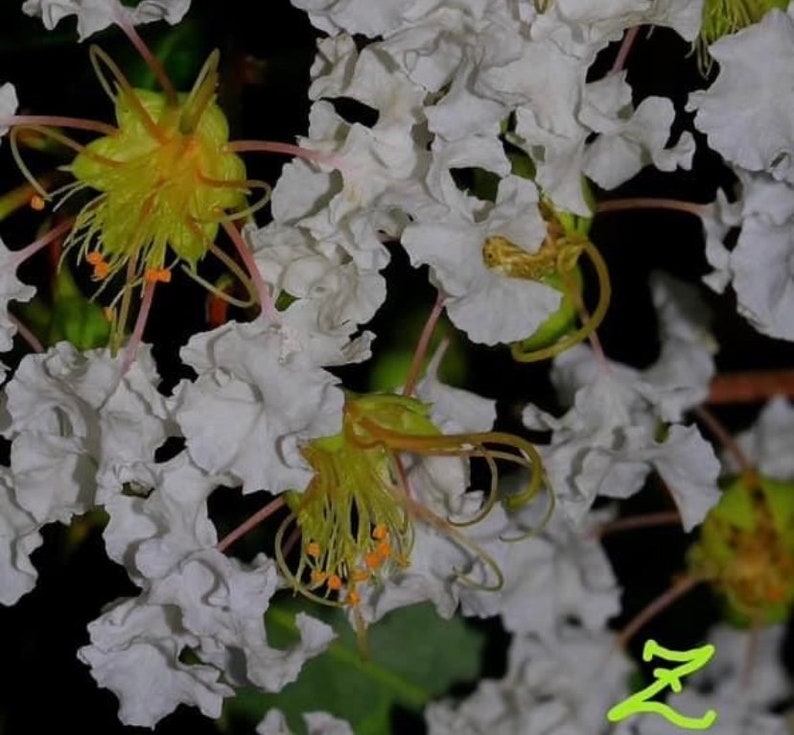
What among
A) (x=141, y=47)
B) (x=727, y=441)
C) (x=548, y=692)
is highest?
(x=141, y=47)

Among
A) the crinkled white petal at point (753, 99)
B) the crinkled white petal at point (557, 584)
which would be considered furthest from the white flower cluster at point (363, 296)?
the crinkled white petal at point (557, 584)

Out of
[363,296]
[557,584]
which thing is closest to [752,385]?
[557,584]

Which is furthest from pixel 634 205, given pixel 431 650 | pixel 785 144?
pixel 431 650

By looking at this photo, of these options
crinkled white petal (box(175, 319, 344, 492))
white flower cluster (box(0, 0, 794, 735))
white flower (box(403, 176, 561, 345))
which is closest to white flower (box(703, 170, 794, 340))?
white flower cluster (box(0, 0, 794, 735))

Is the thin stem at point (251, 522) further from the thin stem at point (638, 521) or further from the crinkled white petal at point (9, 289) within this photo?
the thin stem at point (638, 521)

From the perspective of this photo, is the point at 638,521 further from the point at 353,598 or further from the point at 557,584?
the point at 353,598

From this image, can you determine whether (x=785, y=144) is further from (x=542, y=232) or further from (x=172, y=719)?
(x=172, y=719)
